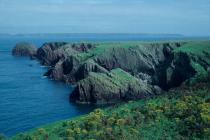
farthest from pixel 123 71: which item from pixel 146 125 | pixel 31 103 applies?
pixel 146 125

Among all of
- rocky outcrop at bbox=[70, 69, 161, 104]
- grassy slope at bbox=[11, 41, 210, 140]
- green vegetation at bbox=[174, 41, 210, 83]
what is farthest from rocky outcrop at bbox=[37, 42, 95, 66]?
grassy slope at bbox=[11, 41, 210, 140]

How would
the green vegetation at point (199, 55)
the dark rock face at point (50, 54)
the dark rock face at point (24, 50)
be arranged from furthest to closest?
the dark rock face at point (24, 50) < the dark rock face at point (50, 54) < the green vegetation at point (199, 55)

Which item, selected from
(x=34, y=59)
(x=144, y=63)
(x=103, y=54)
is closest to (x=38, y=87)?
(x=103, y=54)

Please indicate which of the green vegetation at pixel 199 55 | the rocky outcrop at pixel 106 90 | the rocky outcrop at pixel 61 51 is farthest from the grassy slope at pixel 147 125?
the rocky outcrop at pixel 61 51

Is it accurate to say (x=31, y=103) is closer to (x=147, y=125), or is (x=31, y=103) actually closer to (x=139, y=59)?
(x=139, y=59)

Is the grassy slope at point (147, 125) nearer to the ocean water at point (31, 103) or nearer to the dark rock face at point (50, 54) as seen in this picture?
the ocean water at point (31, 103)

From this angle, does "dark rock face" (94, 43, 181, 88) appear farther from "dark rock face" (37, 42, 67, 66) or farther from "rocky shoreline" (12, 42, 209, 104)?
"dark rock face" (37, 42, 67, 66)

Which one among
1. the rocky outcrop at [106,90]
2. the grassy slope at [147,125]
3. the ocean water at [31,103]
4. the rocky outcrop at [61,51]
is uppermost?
the grassy slope at [147,125]

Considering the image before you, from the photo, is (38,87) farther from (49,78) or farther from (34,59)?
(34,59)
